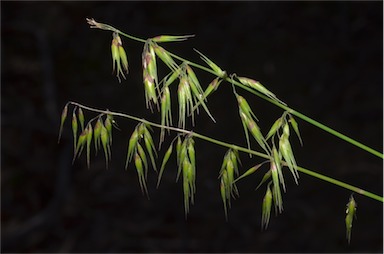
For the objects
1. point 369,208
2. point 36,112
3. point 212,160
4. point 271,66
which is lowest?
point 369,208

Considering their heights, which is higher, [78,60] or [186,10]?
[186,10]

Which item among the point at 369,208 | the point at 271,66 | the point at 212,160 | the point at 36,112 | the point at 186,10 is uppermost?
the point at 186,10

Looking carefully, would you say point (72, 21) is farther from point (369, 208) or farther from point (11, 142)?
point (369, 208)

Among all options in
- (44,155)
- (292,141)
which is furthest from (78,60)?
(292,141)

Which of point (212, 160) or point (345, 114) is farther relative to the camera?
point (345, 114)

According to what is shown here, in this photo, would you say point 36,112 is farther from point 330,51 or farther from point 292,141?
point 330,51

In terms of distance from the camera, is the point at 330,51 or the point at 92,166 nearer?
the point at 92,166

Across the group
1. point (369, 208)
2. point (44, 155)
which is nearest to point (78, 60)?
point (44, 155)
